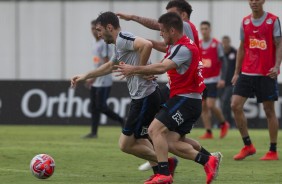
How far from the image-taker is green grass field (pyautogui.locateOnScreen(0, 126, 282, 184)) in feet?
37.2

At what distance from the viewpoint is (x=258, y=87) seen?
Answer: 1371 centimetres

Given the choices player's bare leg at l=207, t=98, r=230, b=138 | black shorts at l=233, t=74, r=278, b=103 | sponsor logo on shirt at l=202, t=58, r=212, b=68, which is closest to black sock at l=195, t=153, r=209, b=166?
black shorts at l=233, t=74, r=278, b=103

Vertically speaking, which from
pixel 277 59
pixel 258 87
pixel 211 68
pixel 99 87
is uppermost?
pixel 277 59

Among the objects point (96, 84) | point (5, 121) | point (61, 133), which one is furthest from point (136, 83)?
point (5, 121)

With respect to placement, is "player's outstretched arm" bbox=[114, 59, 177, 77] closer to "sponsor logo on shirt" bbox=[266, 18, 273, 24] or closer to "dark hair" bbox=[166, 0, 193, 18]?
"dark hair" bbox=[166, 0, 193, 18]

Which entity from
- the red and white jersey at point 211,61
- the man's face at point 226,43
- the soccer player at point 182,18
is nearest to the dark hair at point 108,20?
the soccer player at point 182,18

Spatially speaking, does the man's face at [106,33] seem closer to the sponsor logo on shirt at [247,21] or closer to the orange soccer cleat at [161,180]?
the orange soccer cleat at [161,180]

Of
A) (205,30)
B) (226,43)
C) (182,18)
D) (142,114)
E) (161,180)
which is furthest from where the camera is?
(226,43)

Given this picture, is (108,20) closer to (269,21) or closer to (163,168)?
(163,168)

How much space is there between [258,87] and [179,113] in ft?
11.3

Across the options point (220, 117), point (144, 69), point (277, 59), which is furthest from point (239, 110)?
point (220, 117)

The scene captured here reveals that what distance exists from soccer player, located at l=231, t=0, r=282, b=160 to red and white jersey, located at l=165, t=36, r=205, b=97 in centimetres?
308

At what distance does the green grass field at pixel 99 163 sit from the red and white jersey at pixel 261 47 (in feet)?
4.62

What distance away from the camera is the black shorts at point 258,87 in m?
13.6
